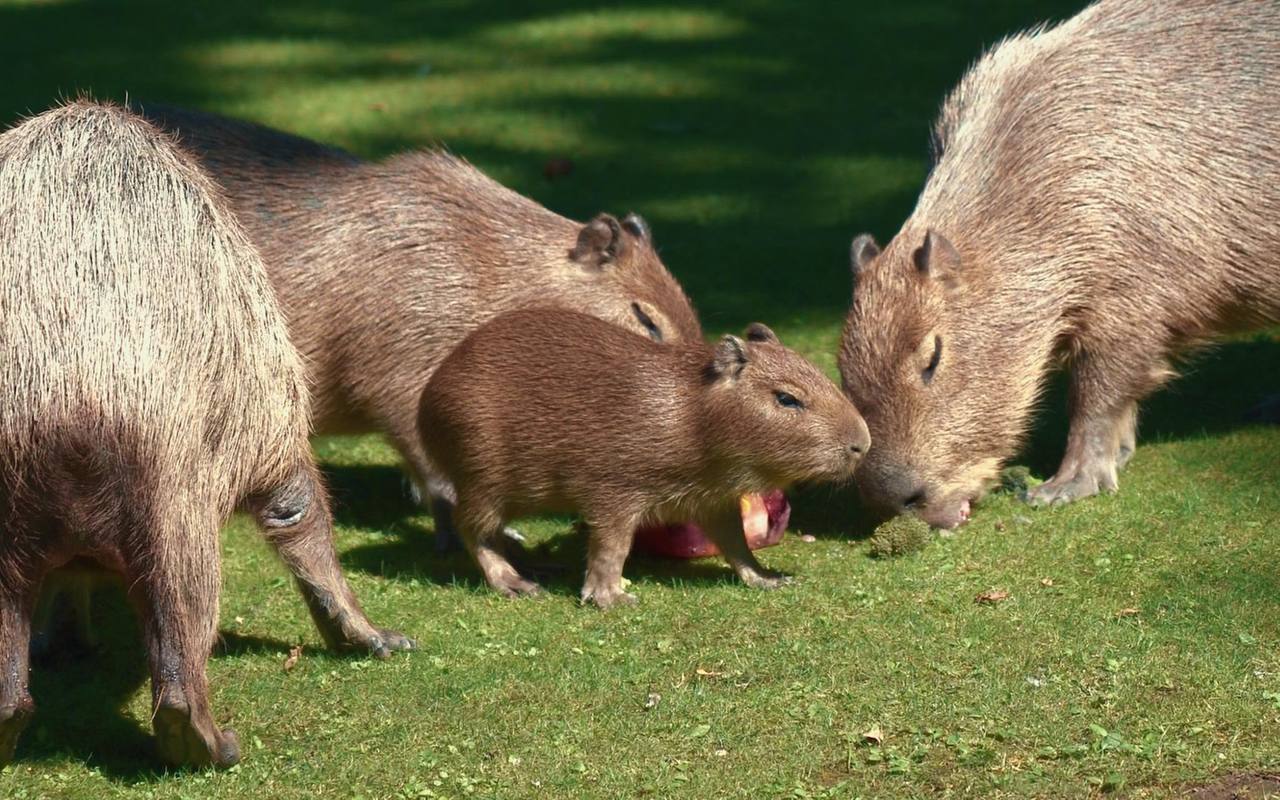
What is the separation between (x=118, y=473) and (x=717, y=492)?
2.15 m

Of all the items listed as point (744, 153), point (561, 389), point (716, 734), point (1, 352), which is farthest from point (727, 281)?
point (1, 352)

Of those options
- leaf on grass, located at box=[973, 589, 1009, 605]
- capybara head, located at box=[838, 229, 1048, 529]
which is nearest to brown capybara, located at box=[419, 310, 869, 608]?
capybara head, located at box=[838, 229, 1048, 529]

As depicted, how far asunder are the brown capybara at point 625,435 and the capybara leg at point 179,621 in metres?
1.58

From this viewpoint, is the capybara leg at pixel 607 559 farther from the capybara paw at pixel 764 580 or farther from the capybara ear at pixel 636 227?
the capybara ear at pixel 636 227

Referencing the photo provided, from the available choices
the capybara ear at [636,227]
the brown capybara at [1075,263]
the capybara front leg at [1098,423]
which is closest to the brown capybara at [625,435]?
the brown capybara at [1075,263]

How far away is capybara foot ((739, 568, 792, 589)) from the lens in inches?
215

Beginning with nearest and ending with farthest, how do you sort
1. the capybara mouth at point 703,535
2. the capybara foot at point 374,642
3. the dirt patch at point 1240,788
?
1. the dirt patch at point 1240,788
2. the capybara foot at point 374,642
3. the capybara mouth at point 703,535

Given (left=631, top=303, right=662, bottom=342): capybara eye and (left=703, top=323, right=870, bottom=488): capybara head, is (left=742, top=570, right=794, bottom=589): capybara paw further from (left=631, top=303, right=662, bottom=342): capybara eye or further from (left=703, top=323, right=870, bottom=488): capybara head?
(left=631, top=303, right=662, bottom=342): capybara eye

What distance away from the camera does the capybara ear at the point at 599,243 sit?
630 cm

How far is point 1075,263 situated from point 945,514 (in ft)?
3.48

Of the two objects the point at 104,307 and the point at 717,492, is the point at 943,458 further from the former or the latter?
the point at 104,307

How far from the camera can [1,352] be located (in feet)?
12.8

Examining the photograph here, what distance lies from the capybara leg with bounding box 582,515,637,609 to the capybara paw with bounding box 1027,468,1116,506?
1.59 metres

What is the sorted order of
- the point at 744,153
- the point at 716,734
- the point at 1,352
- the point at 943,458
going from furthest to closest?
the point at 744,153 < the point at 943,458 < the point at 716,734 < the point at 1,352
